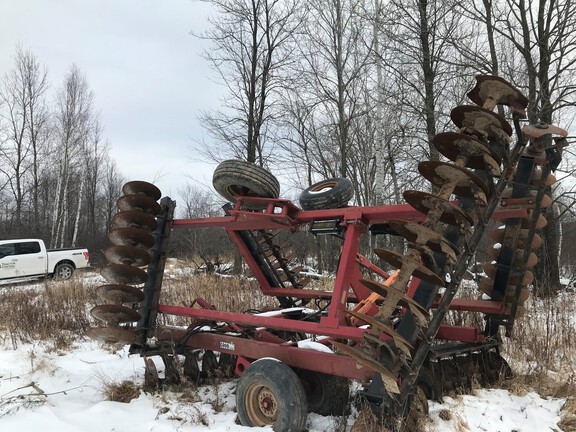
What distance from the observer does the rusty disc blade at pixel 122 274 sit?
184 inches

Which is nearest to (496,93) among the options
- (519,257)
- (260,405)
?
(519,257)

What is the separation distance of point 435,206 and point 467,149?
450mm

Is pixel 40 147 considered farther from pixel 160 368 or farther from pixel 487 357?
pixel 487 357

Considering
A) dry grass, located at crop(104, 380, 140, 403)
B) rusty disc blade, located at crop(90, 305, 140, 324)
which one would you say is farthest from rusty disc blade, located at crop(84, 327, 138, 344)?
dry grass, located at crop(104, 380, 140, 403)

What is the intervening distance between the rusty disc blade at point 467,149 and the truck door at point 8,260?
17.6m

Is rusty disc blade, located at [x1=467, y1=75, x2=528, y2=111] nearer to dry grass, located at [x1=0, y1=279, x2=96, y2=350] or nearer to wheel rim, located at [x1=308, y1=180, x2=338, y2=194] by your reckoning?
wheel rim, located at [x1=308, y1=180, x2=338, y2=194]

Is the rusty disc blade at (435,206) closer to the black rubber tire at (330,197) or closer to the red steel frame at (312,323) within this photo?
the red steel frame at (312,323)

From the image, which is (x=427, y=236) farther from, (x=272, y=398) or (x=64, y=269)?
(x=64, y=269)

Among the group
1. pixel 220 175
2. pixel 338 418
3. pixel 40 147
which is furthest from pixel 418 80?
pixel 40 147

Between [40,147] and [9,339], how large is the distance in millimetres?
30167

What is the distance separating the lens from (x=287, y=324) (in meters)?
3.81

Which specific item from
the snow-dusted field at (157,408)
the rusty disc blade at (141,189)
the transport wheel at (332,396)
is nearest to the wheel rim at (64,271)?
the snow-dusted field at (157,408)

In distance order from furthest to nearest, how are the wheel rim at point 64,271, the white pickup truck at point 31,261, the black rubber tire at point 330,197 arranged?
the wheel rim at point 64,271 < the white pickup truck at point 31,261 < the black rubber tire at point 330,197

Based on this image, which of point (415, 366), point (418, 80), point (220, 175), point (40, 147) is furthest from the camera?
point (40, 147)
